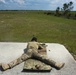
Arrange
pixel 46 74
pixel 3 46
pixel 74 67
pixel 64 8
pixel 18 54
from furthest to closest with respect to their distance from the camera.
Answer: pixel 64 8, pixel 3 46, pixel 18 54, pixel 74 67, pixel 46 74

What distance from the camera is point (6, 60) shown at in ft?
21.0

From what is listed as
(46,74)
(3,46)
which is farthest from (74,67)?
(3,46)

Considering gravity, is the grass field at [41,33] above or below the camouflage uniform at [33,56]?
below

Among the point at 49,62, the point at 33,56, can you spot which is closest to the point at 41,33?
the point at 33,56

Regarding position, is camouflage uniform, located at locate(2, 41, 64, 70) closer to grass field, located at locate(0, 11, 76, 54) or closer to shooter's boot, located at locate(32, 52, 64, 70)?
shooter's boot, located at locate(32, 52, 64, 70)

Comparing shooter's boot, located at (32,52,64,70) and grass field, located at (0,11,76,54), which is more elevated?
shooter's boot, located at (32,52,64,70)

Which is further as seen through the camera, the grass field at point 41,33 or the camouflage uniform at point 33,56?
the grass field at point 41,33

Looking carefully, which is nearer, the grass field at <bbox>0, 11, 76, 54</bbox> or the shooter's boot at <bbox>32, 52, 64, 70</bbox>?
the shooter's boot at <bbox>32, 52, 64, 70</bbox>

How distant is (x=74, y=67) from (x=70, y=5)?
62.2 m

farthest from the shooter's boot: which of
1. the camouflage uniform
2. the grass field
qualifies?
the grass field

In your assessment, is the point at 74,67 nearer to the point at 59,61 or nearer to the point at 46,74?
the point at 59,61

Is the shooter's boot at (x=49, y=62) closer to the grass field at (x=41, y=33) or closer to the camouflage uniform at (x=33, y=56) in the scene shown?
the camouflage uniform at (x=33, y=56)

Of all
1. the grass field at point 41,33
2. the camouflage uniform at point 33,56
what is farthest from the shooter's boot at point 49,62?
the grass field at point 41,33

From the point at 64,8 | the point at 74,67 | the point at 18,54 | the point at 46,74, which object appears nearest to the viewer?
Result: the point at 46,74
